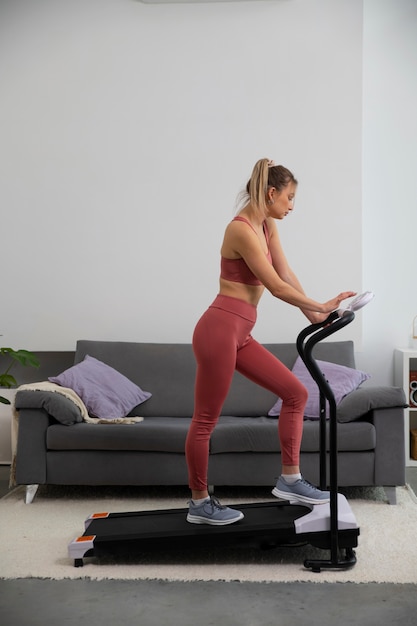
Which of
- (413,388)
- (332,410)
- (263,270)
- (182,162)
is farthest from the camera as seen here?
(182,162)

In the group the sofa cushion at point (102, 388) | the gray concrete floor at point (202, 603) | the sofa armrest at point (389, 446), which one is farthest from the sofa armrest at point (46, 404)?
the sofa armrest at point (389, 446)

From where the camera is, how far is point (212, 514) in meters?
3.01

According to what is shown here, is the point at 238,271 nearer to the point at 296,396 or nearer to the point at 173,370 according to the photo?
the point at 296,396

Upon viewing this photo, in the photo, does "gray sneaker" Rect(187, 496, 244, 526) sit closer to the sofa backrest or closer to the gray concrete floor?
the gray concrete floor

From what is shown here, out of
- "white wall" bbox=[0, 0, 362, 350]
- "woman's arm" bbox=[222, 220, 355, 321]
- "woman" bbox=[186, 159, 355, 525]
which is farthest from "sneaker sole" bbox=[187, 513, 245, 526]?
"white wall" bbox=[0, 0, 362, 350]

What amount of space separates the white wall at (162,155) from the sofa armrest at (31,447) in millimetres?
1148

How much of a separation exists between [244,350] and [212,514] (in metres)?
0.64

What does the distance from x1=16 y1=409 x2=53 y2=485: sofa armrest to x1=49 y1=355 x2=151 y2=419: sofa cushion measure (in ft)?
1.12

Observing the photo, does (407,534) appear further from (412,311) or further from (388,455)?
(412,311)

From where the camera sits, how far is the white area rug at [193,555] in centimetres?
285

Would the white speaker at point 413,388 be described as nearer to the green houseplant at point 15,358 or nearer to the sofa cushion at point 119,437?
the sofa cushion at point 119,437

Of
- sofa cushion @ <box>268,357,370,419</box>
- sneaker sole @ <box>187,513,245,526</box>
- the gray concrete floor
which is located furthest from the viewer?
sofa cushion @ <box>268,357,370,419</box>

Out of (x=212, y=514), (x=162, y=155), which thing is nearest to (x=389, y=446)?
(x=212, y=514)

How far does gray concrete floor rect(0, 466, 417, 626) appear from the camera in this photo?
2414 mm
